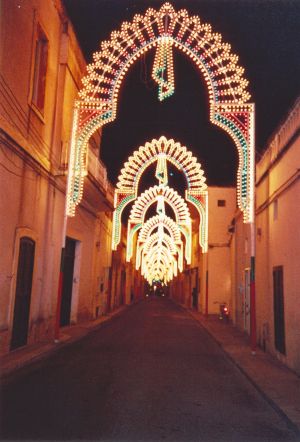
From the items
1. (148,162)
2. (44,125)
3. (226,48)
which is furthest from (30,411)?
(148,162)

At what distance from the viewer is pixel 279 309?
11812 millimetres

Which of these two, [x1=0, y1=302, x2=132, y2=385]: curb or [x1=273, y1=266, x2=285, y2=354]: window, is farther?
[x1=273, y1=266, x2=285, y2=354]: window

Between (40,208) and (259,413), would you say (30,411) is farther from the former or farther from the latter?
(40,208)

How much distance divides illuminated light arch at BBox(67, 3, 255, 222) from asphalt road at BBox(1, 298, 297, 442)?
15.0 feet

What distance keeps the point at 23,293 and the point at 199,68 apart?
7.63 meters

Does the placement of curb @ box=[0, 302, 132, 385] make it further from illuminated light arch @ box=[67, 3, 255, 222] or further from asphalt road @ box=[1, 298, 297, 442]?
illuminated light arch @ box=[67, 3, 255, 222]

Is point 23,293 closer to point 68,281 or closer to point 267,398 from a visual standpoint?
point 68,281

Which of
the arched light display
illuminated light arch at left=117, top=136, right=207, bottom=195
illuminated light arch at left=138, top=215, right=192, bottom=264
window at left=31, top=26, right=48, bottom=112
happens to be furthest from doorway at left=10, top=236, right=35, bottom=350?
illuminated light arch at left=138, top=215, right=192, bottom=264

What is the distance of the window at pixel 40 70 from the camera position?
1288cm

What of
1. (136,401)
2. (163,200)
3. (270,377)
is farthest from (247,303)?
(136,401)

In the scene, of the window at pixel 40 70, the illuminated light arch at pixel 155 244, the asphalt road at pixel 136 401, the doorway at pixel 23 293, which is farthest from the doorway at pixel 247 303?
the illuminated light arch at pixel 155 244

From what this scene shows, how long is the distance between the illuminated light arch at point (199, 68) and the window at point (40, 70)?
110 centimetres

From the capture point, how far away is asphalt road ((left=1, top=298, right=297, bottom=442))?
5.77 metres

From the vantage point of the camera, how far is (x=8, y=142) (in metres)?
10.4
